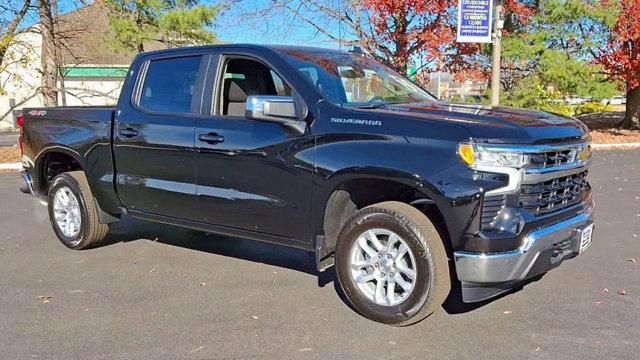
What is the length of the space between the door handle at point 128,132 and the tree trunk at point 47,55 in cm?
1153

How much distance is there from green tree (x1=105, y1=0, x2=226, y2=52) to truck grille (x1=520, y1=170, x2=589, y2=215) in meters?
13.9

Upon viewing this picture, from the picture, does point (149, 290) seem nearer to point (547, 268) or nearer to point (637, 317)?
point (547, 268)

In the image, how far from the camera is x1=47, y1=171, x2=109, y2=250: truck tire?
5922mm

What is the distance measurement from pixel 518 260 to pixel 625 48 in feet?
50.1

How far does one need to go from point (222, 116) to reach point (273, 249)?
1.83 m

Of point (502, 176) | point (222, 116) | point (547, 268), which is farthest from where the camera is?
point (222, 116)

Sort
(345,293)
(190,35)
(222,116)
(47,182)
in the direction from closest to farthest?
(345,293) < (222,116) < (47,182) < (190,35)

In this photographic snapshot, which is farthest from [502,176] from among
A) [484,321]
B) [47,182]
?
[47,182]

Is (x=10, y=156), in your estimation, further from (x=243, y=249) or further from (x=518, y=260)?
(x=518, y=260)

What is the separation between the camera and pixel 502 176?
3.59 meters

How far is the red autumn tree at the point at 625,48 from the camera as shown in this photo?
15.4m

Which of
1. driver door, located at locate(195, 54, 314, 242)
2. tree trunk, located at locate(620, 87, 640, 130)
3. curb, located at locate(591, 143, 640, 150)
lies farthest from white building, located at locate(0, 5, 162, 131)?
→ tree trunk, located at locate(620, 87, 640, 130)

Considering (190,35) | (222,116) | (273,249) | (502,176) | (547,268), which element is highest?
(190,35)

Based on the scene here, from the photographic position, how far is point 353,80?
478cm
